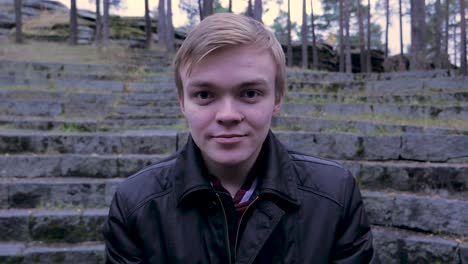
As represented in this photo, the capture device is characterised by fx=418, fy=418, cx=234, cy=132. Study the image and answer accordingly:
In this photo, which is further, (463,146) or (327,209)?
(463,146)

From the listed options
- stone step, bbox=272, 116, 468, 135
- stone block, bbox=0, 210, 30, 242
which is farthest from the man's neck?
stone step, bbox=272, 116, 468, 135

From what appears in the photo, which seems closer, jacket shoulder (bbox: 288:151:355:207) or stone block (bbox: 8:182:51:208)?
jacket shoulder (bbox: 288:151:355:207)

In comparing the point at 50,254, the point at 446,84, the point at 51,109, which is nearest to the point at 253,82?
the point at 50,254

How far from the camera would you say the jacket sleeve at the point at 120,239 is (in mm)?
1514

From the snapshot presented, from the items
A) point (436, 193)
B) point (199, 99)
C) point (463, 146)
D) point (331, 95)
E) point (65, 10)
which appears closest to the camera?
point (199, 99)

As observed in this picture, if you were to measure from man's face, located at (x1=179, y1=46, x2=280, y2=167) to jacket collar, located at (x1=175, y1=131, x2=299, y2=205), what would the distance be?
0.08 meters

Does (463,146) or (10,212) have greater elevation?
(463,146)

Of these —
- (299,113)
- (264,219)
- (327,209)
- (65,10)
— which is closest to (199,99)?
(264,219)

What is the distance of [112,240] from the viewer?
1.55m

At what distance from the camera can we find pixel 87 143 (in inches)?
195

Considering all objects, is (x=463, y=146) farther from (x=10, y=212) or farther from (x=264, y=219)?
(x=10, y=212)

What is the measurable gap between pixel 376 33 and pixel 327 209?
42688 mm

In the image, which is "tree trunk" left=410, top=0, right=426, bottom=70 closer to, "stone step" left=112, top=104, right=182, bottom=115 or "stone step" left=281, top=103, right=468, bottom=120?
"stone step" left=281, top=103, right=468, bottom=120

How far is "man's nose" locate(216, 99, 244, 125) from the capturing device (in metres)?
1.41
